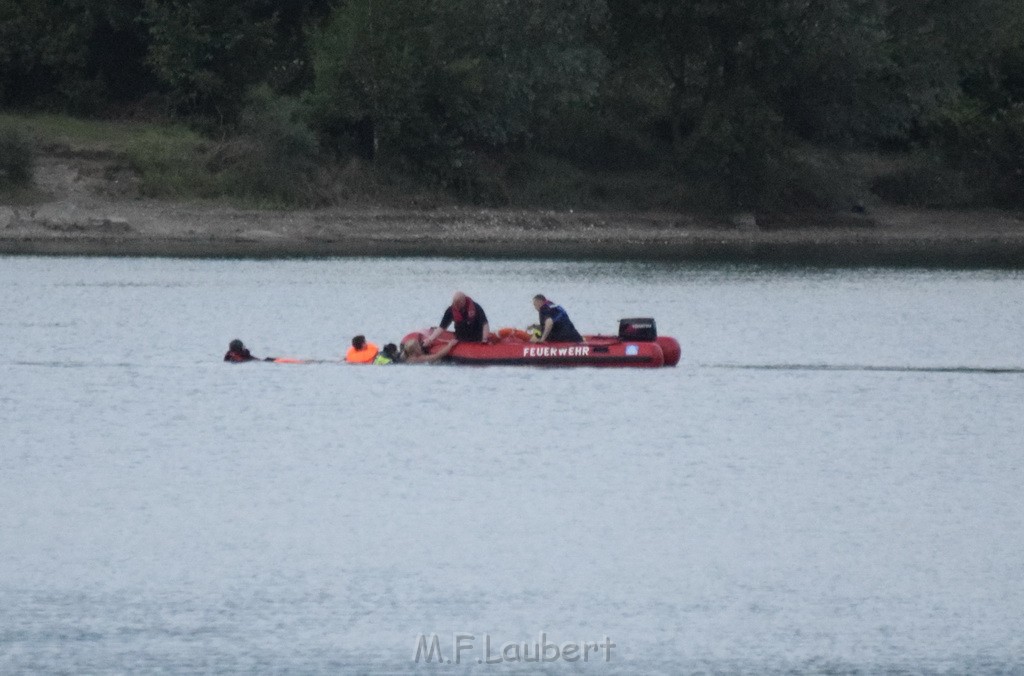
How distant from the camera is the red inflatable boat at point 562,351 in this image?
31.8m

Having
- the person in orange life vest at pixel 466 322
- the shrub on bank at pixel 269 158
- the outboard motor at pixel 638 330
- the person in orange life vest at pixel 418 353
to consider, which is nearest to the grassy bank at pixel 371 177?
the shrub on bank at pixel 269 158

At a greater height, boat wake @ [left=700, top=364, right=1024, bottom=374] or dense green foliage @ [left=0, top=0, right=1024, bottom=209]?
dense green foliage @ [left=0, top=0, right=1024, bottom=209]

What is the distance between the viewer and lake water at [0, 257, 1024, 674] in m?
18.1

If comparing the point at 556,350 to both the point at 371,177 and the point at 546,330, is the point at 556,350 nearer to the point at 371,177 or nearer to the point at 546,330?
the point at 546,330

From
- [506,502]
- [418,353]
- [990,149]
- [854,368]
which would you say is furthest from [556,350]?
[990,149]

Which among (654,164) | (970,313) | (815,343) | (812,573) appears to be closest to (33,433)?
(812,573)

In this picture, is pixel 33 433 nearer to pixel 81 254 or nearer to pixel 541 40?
pixel 81 254

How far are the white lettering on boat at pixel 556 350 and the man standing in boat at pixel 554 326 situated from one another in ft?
0.50

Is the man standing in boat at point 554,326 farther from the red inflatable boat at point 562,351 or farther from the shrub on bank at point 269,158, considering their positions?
the shrub on bank at point 269,158

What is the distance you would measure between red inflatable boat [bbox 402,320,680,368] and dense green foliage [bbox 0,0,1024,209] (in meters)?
32.2

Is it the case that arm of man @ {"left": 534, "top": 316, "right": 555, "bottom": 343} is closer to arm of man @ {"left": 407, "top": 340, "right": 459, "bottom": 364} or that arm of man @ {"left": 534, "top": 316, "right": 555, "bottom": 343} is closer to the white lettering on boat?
the white lettering on boat

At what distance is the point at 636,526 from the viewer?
2255 cm

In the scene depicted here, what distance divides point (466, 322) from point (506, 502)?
8382 mm

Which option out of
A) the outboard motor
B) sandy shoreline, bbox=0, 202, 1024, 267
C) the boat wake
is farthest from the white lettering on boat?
sandy shoreline, bbox=0, 202, 1024, 267
